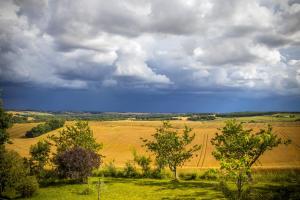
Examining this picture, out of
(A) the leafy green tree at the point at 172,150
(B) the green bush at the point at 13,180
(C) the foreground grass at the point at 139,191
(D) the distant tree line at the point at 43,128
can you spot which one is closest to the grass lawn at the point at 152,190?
(C) the foreground grass at the point at 139,191

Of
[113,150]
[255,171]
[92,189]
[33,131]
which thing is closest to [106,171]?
[92,189]

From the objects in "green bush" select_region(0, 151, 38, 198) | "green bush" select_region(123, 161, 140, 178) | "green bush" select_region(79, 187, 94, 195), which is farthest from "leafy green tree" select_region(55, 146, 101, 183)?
"green bush" select_region(123, 161, 140, 178)

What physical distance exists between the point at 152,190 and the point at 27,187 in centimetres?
1759

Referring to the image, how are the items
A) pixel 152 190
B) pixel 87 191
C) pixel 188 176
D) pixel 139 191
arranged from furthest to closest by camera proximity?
pixel 188 176 → pixel 152 190 → pixel 139 191 → pixel 87 191

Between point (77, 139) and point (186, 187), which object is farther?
point (77, 139)

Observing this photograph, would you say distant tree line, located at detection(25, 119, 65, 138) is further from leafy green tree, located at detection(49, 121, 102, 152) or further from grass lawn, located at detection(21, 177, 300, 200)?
grass lawn, located at detection(21, 177, 300, 200)

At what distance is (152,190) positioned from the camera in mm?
51719

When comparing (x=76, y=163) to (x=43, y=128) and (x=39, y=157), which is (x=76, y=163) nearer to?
(x=39, y=157)

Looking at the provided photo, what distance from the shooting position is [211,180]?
207 ft

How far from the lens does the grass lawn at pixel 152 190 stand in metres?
46.2

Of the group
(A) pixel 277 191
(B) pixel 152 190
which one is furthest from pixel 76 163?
(A) pixel 277 191

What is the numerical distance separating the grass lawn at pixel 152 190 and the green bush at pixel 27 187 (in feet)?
3.57

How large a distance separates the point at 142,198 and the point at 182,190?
27.0ft

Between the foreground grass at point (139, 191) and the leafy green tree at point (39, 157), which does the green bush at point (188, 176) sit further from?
the leafy green tree at point (39, 157)
